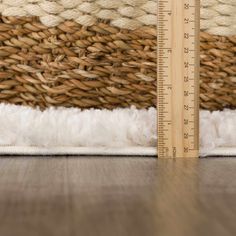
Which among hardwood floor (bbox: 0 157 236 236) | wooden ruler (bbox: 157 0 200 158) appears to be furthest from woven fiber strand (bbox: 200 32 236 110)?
hardwood floor (bbox: 0 157 236 236)

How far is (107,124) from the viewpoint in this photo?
1.02 m

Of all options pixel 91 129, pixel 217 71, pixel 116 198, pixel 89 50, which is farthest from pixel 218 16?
pixel 116 198

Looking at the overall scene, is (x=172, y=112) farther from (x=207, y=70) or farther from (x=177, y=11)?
(x=207, y=70)

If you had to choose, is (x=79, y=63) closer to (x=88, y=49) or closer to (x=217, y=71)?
(x=88, y=49)

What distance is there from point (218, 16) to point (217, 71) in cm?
10

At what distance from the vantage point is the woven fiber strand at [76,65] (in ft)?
3.88

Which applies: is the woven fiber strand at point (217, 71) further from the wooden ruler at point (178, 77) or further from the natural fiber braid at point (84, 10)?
the wooden ruler at point (178, 77)

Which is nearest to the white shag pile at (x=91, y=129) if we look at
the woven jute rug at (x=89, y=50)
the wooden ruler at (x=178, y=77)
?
the wooden ruler at (x=178, y=77)

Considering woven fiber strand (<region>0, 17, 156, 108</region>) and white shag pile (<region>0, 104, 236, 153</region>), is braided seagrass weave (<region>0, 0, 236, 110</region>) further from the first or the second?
white shag pile (<region>0, 104, 236, 153</region>)

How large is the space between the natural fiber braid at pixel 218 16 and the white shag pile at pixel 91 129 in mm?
214

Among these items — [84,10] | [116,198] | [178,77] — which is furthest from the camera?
[84,10]

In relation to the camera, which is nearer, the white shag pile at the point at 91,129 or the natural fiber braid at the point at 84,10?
the white shag pile at the point at 91,129

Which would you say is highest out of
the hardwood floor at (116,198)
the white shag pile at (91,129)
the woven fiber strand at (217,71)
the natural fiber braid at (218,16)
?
the natural fiber braid at (218,16)

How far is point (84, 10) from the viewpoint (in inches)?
46.2
